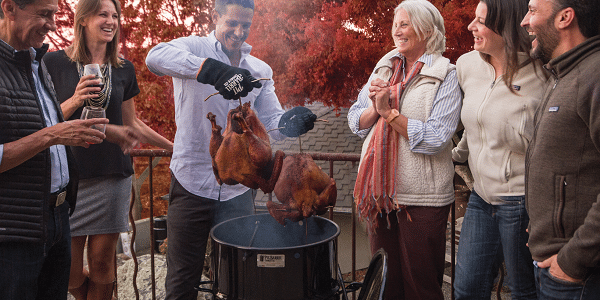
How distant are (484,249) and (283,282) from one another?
115cm

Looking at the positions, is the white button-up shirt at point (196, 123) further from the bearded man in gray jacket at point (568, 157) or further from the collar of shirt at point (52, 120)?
the bearded man in gray jacket at point (568, 157)

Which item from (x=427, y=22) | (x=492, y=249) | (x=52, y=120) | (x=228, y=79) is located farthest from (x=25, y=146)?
(x=492, y=249)

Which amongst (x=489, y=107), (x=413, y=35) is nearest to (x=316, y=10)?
(x=413, y=35)

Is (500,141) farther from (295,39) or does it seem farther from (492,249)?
(295,39)

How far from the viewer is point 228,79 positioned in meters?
1.89

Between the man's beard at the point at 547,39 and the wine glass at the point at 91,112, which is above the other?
the man's beard at the point at 547,39

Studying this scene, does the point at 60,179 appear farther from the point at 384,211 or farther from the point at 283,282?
the point at 384,211

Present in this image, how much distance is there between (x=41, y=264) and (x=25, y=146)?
24.0 inches

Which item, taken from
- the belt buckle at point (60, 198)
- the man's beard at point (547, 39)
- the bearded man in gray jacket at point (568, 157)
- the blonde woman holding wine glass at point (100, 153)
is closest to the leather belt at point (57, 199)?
the belt buckle at point (60, 198)

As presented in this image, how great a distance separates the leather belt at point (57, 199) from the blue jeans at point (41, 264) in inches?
1.4

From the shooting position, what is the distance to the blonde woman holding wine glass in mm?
2699

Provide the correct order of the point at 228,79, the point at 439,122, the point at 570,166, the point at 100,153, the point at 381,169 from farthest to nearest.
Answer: the point at 100,153, the point at 381,169, the point at 439,122, the point at 228,79, the point at 570,166

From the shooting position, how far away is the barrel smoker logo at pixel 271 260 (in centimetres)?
182

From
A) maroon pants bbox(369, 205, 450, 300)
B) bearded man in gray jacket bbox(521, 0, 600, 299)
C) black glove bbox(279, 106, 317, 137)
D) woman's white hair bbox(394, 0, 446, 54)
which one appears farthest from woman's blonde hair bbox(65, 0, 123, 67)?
bearded man in gray jacket bbox(521, 0, 600, 299)
